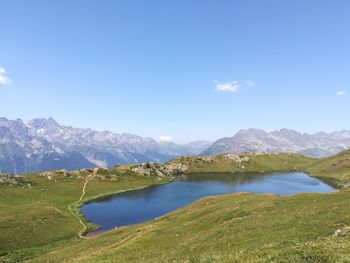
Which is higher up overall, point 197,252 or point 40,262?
point 197,252

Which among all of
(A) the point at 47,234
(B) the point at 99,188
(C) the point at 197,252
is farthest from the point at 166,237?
(B) the point at 99,188

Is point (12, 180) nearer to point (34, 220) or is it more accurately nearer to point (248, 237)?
point (34, 220)

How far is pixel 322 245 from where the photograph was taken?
78.8ft

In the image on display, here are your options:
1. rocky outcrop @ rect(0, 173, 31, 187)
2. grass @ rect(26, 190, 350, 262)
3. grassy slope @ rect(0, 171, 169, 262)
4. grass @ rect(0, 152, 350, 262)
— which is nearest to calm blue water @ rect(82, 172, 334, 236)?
grassy slope @ rect(0, 171, 169, 262)

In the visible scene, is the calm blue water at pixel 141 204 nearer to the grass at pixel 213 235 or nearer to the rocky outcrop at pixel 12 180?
the grass at pixel 213 235

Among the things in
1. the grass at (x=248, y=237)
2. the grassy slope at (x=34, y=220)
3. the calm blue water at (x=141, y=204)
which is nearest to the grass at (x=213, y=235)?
the grass at (x=248, y=237)

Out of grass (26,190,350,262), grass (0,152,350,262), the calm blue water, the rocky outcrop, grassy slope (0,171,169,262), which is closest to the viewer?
grass (26,190,350,262)

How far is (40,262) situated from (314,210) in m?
45.5

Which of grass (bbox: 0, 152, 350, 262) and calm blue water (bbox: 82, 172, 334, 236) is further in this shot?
calm blue water (bbox: 82, 172, 334, 236)

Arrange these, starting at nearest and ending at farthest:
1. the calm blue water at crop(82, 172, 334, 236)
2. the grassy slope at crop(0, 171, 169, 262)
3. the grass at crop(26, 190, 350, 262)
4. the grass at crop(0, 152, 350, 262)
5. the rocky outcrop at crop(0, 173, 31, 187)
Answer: the grass at crop(26, 190, 350, 262) → the grass at crop(0, 152, 350, 262) → the grassy slope at crop(0, 171, 169, 262) → the calm blue water at crop(82, 172, 334, 236) → the rocky outcrop at crop(0, 173, 31, 187)

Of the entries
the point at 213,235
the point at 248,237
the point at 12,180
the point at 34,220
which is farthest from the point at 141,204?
the point at 248,237

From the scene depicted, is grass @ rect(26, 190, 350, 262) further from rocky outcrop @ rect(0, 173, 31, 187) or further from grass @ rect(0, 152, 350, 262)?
rocky outcrop @ rect(0, 173, 31, 187)

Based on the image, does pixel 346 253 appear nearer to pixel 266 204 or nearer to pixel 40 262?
pixel 266 204

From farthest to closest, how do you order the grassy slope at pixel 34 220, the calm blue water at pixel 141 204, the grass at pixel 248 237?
the calm blue water at pixel 141 204
the grassy slope at pixel 34 220
the grass at pixel 248 237
